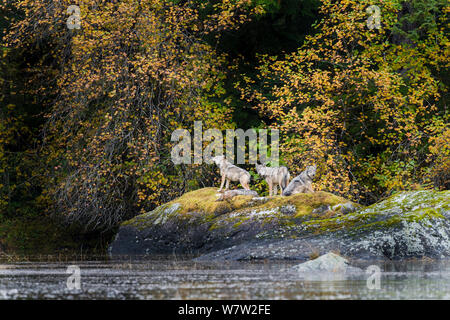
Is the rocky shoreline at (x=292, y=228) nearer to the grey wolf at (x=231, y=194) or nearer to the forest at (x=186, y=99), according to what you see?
the grey wolf at (x=231, y=194)

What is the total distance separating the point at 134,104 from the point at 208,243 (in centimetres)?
804

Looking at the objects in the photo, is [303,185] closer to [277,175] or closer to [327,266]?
[277,175]

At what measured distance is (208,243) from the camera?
15859 mm

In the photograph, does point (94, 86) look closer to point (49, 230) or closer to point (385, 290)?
point (49, 230)

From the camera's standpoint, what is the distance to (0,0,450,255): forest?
21719 mm

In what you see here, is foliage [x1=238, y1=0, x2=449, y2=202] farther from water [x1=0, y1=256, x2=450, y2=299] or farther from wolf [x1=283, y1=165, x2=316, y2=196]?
water [x1=0, y1=256, x2=450, y2=299]

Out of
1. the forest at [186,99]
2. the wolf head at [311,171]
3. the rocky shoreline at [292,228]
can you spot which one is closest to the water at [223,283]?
the rocky shoreline at [292,228]

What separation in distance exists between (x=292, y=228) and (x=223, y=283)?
20.6 feet

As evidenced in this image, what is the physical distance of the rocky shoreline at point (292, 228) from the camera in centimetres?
1300
